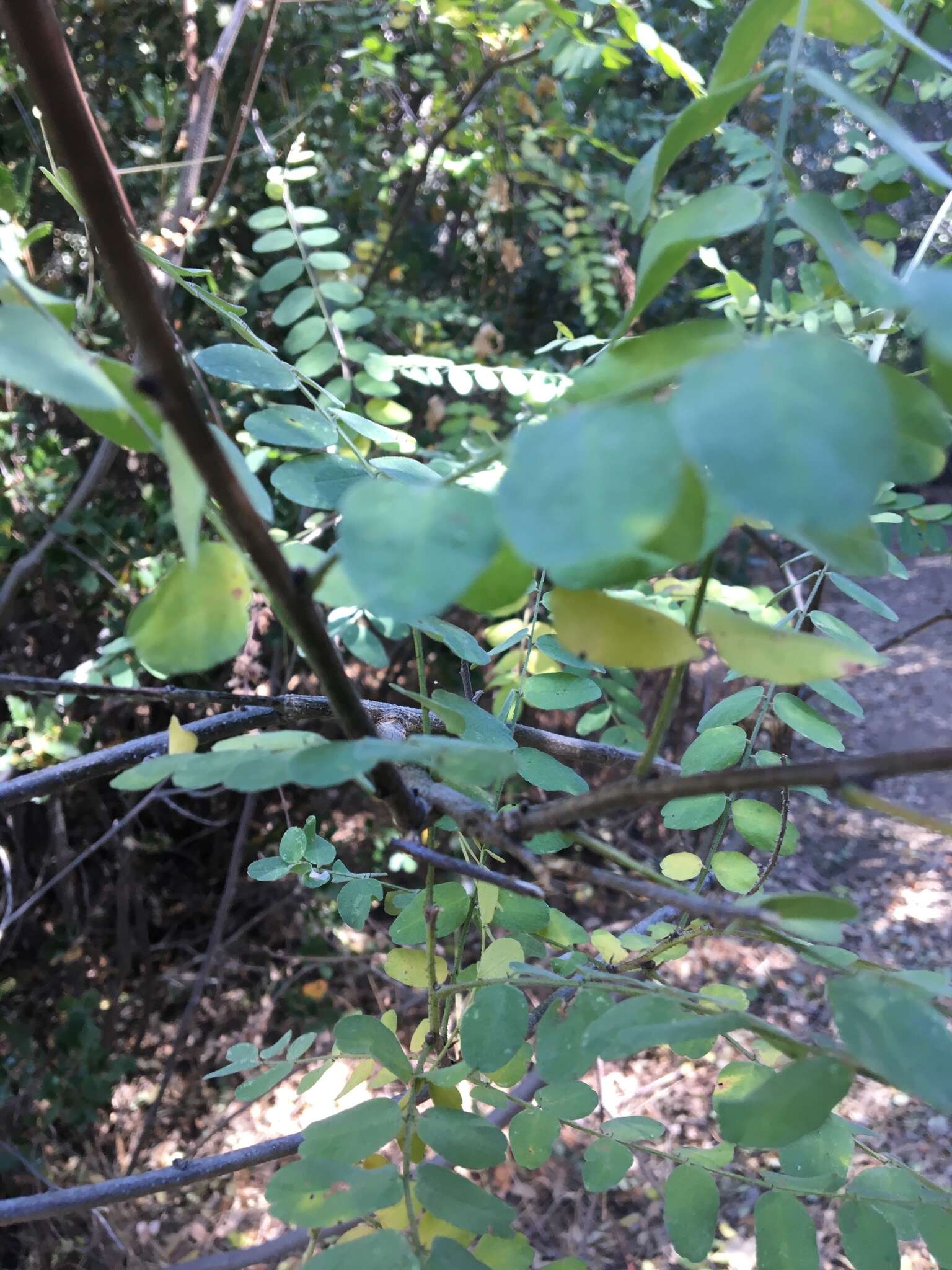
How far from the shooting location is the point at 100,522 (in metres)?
1.73

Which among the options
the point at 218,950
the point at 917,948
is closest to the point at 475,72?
the point at 218,950

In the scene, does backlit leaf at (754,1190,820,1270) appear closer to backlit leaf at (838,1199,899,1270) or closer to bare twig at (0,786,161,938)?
backlit leaf at (838,1199,899,1270)

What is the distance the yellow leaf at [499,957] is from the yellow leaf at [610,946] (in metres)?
0.14

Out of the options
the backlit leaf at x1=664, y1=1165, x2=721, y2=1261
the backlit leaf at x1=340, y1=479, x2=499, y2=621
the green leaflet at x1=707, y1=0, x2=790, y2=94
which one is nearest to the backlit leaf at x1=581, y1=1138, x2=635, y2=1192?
the backlit leaf at x1=664, y1=1165, x2=721, y2=1261

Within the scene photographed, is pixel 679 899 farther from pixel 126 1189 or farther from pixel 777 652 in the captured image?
pixel 126 1189

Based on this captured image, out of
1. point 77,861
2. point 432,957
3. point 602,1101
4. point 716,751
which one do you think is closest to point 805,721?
point 716,751

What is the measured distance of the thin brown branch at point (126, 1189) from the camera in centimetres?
70

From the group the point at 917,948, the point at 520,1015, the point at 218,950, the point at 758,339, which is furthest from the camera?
the point at 917,948

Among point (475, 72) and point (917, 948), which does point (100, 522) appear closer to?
point (475, 72)

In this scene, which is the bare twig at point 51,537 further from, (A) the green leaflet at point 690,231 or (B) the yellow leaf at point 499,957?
(A) the green leaflet at point 690,231

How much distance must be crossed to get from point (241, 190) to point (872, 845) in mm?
2861

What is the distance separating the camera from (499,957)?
485 millimetres

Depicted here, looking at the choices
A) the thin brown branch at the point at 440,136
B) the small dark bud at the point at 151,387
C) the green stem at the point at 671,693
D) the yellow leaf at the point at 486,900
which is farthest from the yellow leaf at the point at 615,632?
the thin brown branch at the point at 440,136

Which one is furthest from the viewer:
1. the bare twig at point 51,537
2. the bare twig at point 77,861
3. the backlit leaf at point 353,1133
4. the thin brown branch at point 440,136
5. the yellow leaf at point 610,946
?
the thin brown branch at point 440,136
